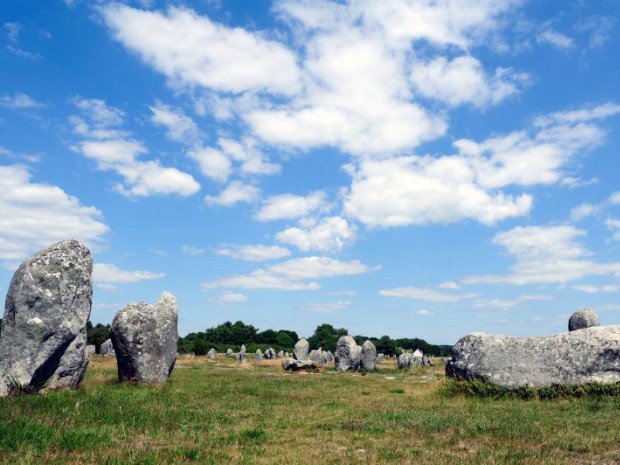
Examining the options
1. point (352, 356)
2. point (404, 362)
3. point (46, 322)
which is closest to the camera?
point (46, 322)

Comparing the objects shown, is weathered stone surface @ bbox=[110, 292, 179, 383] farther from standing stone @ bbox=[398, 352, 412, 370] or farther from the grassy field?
standing stone @ bbox=[398, 352, 412, 370]

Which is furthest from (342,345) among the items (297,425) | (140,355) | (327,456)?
(327,456)

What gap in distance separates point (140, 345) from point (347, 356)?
22.1 meters

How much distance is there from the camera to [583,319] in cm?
2911

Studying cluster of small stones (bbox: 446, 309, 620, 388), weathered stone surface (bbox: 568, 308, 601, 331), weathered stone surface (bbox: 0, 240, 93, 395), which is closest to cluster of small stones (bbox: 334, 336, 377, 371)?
weathered stone surface (bbox: 568, 308, 601, 331)

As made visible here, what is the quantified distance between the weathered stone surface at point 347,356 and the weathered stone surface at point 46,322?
24.7 meters

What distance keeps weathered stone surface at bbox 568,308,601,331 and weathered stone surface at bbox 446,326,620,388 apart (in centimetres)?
1263

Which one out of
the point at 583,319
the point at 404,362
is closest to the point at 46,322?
the point at 583,319

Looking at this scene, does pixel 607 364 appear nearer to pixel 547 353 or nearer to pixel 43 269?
pixel 547 353

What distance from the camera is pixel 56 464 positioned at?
7227mm

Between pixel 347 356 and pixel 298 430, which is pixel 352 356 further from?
pixel 298 430

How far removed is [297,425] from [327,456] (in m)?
3.32

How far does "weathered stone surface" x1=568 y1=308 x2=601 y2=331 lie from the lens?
2878cm

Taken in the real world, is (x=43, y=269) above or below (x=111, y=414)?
above
